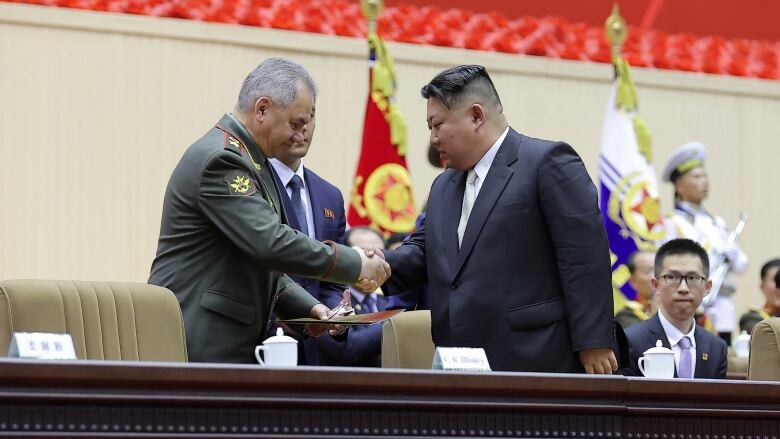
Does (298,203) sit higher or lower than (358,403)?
higher

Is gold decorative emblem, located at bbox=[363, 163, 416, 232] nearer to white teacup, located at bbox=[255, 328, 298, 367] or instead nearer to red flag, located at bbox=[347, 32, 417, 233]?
red flag, located at bbox=[347, 32, 417, 233]

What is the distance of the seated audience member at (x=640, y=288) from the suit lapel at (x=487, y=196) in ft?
7.35

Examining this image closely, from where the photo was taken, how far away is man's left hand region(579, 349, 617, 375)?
2.82 metres

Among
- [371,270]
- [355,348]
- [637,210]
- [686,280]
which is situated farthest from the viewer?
[637,210]

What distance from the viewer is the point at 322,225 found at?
11.9 ft

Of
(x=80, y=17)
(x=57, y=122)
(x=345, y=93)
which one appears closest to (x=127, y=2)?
(x=80, y=17)

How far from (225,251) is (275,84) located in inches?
15.2

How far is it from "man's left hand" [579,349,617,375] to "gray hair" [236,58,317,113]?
Result: 32.3 inches

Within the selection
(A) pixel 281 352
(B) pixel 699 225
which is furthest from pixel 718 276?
(A) pixel 281 352

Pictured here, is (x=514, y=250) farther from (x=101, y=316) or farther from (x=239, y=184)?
(x=101, y=316)

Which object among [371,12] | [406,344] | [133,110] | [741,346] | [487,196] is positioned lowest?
[741,346]

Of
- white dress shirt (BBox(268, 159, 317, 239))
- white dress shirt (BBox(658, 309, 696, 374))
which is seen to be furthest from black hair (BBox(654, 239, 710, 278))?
white dress shirt (BBox(268, 159, 317, 239))

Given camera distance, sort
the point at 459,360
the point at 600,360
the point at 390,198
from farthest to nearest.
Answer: the point at 390,198, the point at 600,360, the point at 459,360

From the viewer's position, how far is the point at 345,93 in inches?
273
